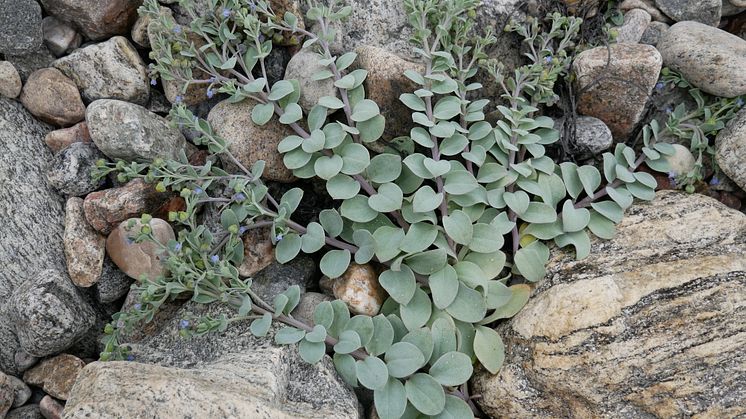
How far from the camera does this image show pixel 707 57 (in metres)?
3.18

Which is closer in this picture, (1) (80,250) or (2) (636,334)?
(2) (636,334)

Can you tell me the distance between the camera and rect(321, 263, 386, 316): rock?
9.05 ft

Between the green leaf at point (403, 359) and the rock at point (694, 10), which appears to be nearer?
the green leaf at point (403, 359)

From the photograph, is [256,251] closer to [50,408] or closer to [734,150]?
[50,408]

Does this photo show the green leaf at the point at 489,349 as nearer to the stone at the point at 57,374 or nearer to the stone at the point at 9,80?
the stone at the point at 57,374

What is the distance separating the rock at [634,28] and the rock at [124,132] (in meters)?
2.58

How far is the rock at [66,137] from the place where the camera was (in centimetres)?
298

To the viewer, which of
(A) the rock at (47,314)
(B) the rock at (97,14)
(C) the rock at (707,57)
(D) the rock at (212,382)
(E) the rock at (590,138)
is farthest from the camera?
(E) the rock at (590,138)

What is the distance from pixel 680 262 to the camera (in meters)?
2.63

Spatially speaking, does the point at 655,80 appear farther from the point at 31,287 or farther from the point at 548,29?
the point at 31,287

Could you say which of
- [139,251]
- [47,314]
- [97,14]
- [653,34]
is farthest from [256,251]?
[653,34]

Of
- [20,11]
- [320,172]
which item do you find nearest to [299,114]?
[320,172]

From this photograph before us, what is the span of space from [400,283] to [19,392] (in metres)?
1.77

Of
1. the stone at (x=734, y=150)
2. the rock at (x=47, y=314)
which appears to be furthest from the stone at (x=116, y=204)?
the stone at (x=734, y=150)
